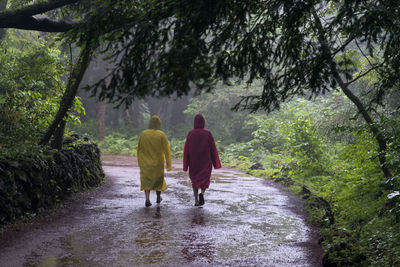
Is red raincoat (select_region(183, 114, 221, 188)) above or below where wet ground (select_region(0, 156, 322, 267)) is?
above

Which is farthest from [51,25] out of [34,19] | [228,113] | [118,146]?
[228,113]

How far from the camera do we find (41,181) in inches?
332

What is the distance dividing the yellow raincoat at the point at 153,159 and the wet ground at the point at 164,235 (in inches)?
20.5

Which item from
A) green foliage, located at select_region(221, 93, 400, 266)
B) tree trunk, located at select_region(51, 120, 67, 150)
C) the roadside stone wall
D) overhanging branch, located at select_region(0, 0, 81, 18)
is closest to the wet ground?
the roadside stone wall

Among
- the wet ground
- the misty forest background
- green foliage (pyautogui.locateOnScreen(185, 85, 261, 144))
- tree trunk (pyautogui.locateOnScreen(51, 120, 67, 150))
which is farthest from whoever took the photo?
green foliage (pyautogui.locateOnScreen(185, 85, 261, 144))

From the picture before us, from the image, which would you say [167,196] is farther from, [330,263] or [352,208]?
[330,263]

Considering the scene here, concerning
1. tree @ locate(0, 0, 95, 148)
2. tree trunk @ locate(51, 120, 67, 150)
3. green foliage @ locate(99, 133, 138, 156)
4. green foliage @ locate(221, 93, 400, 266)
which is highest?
tree @ locate(0, 0, 95, 148)

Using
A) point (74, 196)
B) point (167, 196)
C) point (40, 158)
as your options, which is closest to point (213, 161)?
point (167, 196)

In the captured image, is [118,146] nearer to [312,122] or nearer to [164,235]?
[312,122]

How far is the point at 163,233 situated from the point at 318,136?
8184 millimetres

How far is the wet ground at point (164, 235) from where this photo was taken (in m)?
5.54

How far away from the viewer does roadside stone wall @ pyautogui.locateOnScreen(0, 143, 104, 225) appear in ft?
23.8

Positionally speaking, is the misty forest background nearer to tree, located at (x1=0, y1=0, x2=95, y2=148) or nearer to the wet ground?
tree, located at (x1=0, y1=0, x2=95, y2=148)

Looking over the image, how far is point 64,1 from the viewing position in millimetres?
8859
